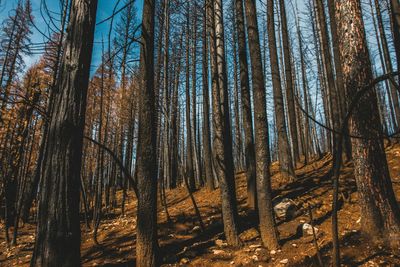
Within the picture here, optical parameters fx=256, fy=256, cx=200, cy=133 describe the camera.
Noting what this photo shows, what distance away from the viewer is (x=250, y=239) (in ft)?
18.2

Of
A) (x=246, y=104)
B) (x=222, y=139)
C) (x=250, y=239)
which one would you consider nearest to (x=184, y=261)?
(x=250, y=239)

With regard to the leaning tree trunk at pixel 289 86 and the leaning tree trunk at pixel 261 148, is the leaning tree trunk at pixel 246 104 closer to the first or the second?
the leaning tree trunk at pixel 261 148

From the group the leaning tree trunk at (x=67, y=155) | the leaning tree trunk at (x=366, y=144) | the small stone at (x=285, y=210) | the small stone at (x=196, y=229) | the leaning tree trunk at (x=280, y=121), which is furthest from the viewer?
the leaning tree trunk at (x=280, y=121)

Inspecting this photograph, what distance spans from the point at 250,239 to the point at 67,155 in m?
4.49

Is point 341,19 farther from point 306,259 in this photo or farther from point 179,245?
point 179,245

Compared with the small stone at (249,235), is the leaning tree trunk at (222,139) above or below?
above

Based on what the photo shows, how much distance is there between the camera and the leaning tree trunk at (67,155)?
83.7 inches

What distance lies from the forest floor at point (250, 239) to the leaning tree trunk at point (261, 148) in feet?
1.19

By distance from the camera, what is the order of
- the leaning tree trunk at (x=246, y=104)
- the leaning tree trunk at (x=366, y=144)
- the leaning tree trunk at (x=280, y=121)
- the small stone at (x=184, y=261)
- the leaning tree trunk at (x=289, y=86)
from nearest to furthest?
the leaning tree trunk at (x=366, y=144) → the small stone at (x=184, y=261) → the leaning tree trunk at (x=246, y=104) → the leaning tree trunk at (x=280, y=121) → the leaning tree trunk at (x=289, y=86)

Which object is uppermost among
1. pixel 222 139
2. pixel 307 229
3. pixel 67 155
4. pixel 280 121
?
pixel 280 121

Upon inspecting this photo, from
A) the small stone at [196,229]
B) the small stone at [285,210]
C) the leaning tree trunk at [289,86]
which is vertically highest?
the leaning tree trunk at [289,86]

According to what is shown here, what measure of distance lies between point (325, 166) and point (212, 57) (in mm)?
6840

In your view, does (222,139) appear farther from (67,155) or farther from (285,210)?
(67,155)

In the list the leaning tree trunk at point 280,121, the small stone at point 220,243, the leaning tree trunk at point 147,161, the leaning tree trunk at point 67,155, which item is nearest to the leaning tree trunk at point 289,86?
the leaning tree trunk at point 280,121
